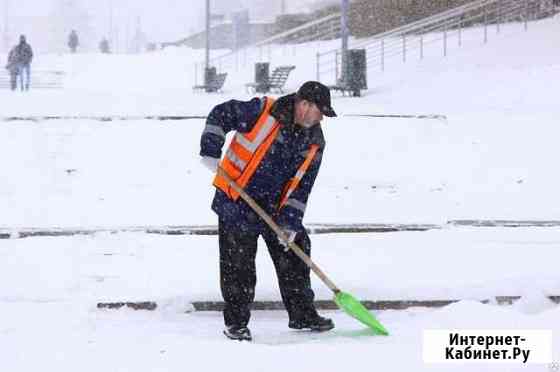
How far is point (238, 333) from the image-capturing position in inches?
207

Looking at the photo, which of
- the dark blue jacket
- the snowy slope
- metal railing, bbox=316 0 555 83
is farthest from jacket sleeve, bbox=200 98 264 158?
metal railing, bbox=316 0 555 83

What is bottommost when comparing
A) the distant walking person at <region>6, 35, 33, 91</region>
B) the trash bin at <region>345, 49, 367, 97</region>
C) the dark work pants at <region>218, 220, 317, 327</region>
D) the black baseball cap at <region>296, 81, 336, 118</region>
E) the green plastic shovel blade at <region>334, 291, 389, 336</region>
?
the green plastic shovel blade at <region>334, 291, 389, 336</region>

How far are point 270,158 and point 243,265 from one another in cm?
67

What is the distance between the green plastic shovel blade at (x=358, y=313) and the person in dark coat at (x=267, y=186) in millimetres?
255

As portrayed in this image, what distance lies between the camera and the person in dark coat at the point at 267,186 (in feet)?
16.5

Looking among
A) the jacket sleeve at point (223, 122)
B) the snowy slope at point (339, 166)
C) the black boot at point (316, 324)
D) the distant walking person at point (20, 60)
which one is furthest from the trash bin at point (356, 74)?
the jacket sleeve at point (223, 122)

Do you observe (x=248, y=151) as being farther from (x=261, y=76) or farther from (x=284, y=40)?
(x=284, y=40)

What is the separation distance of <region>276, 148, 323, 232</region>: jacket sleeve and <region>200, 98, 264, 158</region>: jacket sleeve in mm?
450

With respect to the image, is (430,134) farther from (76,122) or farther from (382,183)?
(76,122)

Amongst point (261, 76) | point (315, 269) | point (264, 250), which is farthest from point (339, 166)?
point (261, 76)

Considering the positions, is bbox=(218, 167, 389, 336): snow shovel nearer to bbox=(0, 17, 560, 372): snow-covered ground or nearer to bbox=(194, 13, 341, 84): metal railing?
bbox=(0, 17, 560, 372): snow-covered ground

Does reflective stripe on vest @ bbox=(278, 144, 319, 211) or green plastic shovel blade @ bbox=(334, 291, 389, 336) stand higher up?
reflective stripe on vest @ bbox=(278, 144, 319, 211)

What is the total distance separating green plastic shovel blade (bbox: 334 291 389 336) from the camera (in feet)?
17.6

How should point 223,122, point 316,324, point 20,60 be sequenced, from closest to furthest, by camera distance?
1. point 223,122
2. point 316,324
3. point 20,60
